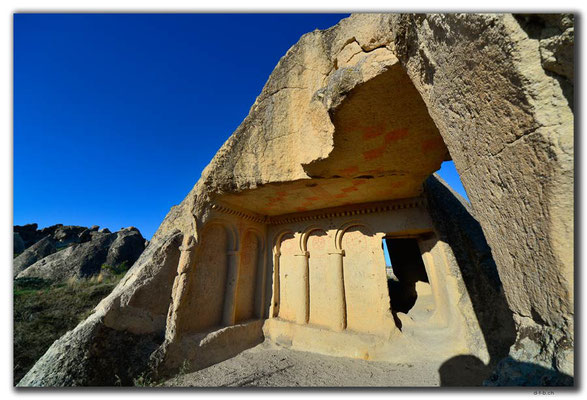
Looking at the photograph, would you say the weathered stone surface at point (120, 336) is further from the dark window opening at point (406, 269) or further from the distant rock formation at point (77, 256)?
the distant rock formation at point (77, 256)

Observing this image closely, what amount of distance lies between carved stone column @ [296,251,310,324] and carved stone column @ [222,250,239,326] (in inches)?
55.3

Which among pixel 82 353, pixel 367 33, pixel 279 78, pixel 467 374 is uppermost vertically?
pixel 279 78

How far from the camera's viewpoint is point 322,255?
5637mm

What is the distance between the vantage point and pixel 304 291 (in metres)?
5.44

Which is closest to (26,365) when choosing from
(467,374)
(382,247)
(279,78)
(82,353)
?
(82,353)

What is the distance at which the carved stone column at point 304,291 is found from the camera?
17.5ft

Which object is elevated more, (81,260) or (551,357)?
(81,260)

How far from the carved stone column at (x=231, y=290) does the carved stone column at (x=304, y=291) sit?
1.40 m

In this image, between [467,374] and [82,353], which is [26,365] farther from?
[467,374]

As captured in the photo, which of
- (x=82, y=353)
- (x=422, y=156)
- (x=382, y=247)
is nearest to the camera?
(x=82, y=353)

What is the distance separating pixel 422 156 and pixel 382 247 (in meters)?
2.25

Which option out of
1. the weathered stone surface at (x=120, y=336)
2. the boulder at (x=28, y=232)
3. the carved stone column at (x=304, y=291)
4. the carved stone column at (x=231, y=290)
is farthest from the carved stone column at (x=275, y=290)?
the boulder at (x=28, y=232)

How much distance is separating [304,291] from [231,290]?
1578mm

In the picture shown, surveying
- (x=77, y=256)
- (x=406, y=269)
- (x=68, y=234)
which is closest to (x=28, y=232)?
(x=68, y=234)
